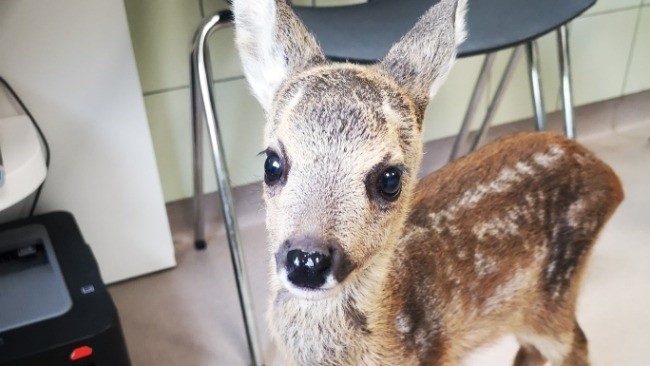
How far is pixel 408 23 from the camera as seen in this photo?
2.88 ft

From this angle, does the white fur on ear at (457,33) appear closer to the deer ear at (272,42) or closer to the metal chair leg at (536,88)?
the deer ear at (272,42)

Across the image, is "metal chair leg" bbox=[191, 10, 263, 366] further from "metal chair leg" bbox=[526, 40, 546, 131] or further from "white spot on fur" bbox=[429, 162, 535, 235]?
"metal chair leg" bbox=[526, 40, 546, 131]

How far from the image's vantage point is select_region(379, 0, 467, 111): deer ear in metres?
0.49

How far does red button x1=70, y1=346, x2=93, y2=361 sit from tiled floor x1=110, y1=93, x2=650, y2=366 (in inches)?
11.0

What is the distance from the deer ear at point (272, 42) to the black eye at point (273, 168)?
0.23 ft

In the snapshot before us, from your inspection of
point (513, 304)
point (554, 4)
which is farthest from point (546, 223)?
point (554, 4)

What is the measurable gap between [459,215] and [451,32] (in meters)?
0.21

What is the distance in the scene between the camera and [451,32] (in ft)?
1.63

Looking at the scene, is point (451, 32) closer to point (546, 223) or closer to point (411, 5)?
point (546, 223)

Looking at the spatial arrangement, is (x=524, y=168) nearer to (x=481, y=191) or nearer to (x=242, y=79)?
(x=481, y=191)

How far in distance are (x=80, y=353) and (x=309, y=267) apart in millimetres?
486

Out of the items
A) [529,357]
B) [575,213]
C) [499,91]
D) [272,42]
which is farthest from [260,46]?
[499,91]

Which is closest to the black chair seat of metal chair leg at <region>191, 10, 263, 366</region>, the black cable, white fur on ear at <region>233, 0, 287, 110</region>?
metal chair leg at <region>191, 10, 263, 366</region>

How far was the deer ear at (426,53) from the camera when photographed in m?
0.49
